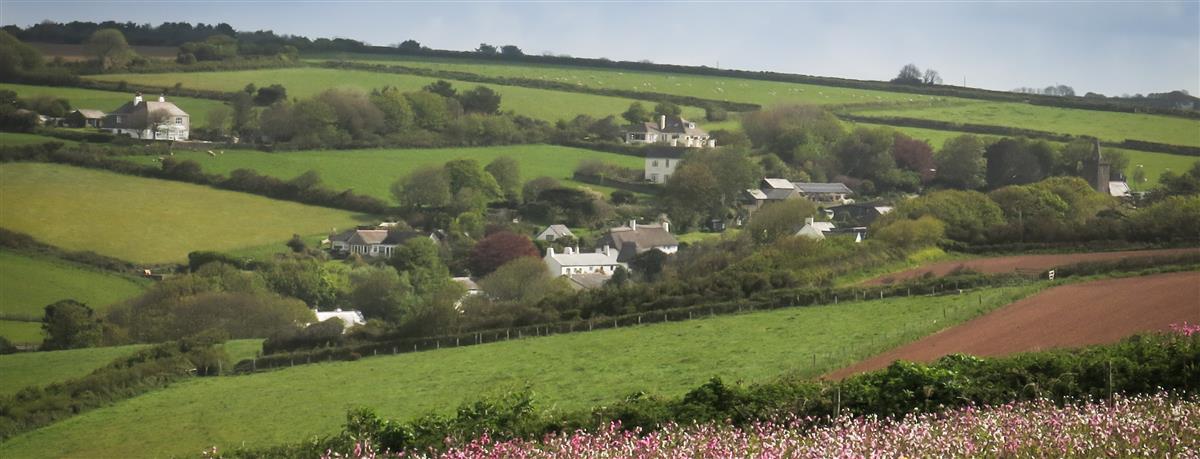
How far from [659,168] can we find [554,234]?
17.9 meters

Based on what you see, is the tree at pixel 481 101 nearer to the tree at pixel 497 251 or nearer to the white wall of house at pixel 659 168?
the white wall of house at pixel 659 168

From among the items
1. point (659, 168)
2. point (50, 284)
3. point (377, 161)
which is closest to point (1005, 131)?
point (659, 168)

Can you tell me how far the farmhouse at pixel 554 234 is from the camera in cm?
8256

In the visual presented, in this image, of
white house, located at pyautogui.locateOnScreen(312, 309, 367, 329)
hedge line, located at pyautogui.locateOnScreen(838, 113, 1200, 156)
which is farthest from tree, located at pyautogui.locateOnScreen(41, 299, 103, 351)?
Answer: hedge line, located at pyautogui.locateOnScreen(838, 113, 1200, 156)

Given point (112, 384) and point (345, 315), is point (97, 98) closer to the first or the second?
point (345, 315)

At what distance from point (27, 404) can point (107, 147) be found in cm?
5035

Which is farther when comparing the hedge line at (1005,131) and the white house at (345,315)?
the hedge line at (1005,131)

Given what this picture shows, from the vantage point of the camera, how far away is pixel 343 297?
68688 mm

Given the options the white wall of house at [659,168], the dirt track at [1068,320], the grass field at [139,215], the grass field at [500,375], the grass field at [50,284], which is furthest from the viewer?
the white wall of house at [659,168]

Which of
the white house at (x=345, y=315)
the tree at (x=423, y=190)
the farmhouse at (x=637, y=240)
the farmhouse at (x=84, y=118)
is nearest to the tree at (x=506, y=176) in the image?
the tree at (x=423, y=190)

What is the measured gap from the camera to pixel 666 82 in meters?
135

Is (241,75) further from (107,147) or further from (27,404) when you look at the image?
(27,404)

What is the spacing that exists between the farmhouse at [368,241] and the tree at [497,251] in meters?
4.00

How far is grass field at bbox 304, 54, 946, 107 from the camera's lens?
127125mm
